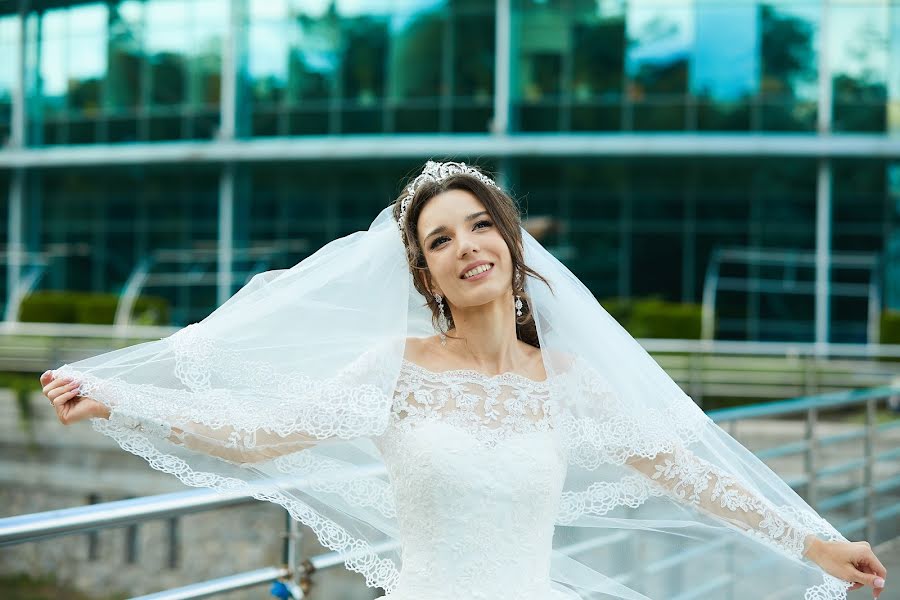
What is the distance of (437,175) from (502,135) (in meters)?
21.5

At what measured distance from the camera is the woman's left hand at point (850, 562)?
2.74m

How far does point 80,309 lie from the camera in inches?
950

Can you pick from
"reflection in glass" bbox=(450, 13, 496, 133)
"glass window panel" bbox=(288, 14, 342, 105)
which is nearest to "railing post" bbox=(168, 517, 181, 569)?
"reflection in glass" bbox=(450, 13, 496, 133)

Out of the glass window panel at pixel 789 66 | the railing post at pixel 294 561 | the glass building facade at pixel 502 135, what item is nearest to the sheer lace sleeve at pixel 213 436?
the railing post at pixel 294 561

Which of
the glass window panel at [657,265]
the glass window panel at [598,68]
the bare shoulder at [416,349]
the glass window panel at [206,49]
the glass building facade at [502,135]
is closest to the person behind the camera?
the bare shoulder at [416,349]

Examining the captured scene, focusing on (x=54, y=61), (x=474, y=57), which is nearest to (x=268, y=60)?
(x=474, y=57)

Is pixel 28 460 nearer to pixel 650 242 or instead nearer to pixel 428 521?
pixel 428 521

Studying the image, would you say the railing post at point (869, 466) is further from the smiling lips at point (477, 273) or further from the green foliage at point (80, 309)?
the green foliage at point (80, 309)

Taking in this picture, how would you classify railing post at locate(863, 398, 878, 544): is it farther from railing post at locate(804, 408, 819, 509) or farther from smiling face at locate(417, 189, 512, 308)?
smiling face at locate(417, 189, 512, 308)

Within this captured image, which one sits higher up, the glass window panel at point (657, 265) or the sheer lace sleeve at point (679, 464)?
the sheer lace sleeve at point (679, 464)

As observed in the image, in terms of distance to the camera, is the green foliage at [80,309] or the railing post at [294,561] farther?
the green foliage at [80,309]

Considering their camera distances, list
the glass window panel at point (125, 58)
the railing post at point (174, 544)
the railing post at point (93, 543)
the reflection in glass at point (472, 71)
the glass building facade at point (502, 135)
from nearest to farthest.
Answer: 1. the railing post at point (174, 544)
2. the railing post at point (93, 543)
3. the glass building facade at point (502, 135)
4. the reflection in glass at point (472, 71)
5. the glass window panel at point (125, 58)

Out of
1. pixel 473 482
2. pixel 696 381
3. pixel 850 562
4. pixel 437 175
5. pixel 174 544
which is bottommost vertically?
pixel 174 544

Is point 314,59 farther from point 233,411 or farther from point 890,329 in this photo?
point 233,411
